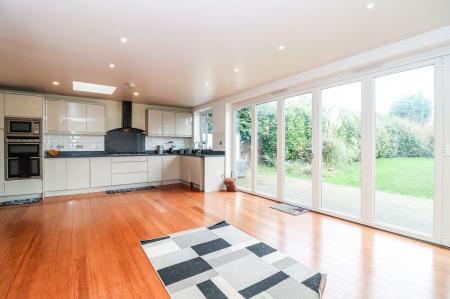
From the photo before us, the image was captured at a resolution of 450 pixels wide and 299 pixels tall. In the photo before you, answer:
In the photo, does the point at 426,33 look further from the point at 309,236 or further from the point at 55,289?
the point at 55,289

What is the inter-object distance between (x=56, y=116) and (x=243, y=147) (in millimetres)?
4344

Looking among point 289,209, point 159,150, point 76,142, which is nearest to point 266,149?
point 289,209

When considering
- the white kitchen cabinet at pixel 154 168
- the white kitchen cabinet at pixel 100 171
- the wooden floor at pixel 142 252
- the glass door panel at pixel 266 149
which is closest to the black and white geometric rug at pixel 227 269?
the wooden floor at pixel 142 252

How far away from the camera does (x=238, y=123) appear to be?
17.8 ft

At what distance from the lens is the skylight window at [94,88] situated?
442cm

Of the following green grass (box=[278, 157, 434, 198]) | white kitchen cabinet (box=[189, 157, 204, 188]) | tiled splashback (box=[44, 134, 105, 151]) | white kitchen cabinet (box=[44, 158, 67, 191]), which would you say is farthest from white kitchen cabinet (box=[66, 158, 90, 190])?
green grass (box=[278, 157, 434, 198])

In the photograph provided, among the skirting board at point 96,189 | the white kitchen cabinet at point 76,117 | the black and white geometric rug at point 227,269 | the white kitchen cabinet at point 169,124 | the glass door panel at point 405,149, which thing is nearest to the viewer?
the black and white geometric rug at point 227,269

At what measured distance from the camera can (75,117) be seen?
509 cm

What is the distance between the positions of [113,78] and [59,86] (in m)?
1.44

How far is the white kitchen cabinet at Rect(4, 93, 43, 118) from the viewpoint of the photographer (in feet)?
13.7

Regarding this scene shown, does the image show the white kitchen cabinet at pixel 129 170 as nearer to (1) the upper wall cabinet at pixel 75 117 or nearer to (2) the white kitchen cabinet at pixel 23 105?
(1) the upper wall cabinet at pixel 75 117

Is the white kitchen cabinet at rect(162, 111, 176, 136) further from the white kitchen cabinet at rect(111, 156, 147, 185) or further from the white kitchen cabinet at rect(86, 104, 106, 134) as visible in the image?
the white kitchen cabinet at rect(86, 104, 106, 134)

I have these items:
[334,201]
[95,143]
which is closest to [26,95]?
[95,143]

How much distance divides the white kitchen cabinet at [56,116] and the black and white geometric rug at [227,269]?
4.06 m
